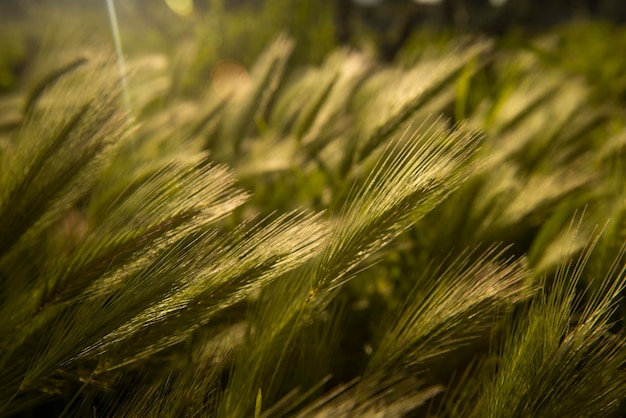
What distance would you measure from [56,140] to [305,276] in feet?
1.01

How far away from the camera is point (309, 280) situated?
0.46 m

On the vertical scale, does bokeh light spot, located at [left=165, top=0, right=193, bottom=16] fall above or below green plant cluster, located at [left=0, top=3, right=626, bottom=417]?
above

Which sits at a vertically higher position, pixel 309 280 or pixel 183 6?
pixel 183 6

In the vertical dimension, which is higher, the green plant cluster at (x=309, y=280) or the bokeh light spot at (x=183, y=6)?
the bokeh light spot at (x=183, y=6)

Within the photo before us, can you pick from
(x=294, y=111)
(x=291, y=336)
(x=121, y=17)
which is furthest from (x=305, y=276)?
(x=121, y=17)

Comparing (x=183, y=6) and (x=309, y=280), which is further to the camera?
(x=183, y=6)

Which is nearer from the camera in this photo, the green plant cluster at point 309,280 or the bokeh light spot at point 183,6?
the green plant cluster at point 309,280

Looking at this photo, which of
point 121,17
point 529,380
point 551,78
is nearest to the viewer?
point 529,380

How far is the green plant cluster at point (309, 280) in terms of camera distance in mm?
391

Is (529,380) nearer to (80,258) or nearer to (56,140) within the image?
(80,258)

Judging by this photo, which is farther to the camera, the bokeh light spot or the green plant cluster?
the bokeh light spot

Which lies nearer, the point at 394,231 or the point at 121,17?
the point at 394,231

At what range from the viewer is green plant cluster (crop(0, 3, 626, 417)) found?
0.39 metres

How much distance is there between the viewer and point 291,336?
430 mm
